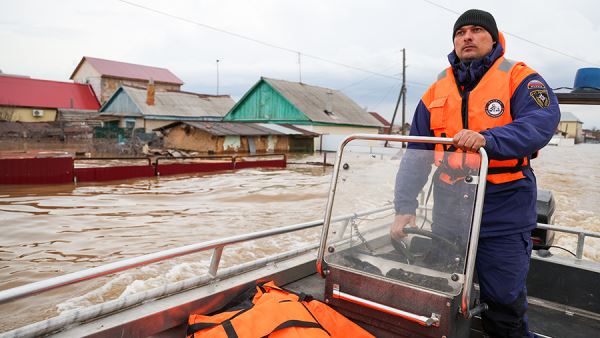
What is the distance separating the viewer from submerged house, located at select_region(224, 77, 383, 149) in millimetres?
37906

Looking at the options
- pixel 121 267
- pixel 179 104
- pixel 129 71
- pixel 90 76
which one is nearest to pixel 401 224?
pixel 121 267

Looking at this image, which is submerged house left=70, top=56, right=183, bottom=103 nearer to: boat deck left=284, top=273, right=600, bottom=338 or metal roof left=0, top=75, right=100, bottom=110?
metal roof left=0, top=75, right=100, bottom=110

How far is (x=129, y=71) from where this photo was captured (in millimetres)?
59312

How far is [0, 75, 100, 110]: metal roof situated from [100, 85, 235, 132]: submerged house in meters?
5.87

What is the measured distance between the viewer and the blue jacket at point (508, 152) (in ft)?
6.41

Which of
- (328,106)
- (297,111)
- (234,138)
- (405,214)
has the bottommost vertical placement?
(405,214)

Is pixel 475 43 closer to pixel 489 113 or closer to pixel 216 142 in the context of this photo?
pixel 489 113

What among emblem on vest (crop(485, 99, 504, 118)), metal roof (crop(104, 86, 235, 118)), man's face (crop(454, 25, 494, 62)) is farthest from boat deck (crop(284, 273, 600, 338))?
metal roof (crop(104, 86, 235, 118))

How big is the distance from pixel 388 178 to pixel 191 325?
4.45ft

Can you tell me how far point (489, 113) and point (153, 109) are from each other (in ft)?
141

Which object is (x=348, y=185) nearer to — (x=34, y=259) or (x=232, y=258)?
(x=232, y=258)

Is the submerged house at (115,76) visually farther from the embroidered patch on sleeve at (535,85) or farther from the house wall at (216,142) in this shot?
the embroidered patch on sleeve at (535,85)

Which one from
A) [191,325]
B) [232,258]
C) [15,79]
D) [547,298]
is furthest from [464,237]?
[15,79]

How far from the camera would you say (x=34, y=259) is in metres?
7.23
